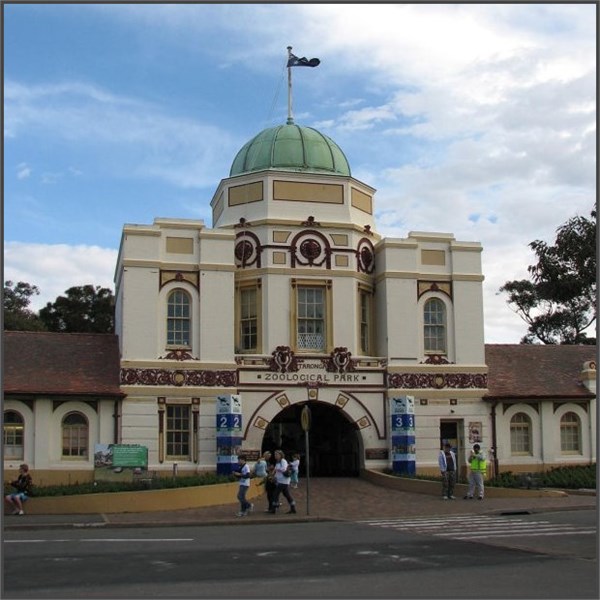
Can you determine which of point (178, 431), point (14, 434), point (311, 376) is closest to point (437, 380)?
point (311, 376)

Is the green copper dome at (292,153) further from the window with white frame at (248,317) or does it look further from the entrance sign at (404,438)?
the entrance sign at (404,438)

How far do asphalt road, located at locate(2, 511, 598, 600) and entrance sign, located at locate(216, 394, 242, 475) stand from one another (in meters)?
9.78

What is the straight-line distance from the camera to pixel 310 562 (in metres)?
15.1

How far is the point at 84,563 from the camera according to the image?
1512 centimetres

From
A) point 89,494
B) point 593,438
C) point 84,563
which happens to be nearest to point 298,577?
point 84,563

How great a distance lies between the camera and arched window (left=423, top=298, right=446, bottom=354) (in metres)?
34.8

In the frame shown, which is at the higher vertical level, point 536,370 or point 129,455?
point 536,370

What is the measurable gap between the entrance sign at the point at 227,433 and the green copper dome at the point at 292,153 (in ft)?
28.8

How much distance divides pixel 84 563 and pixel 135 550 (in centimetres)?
181

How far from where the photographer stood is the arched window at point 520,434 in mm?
35156

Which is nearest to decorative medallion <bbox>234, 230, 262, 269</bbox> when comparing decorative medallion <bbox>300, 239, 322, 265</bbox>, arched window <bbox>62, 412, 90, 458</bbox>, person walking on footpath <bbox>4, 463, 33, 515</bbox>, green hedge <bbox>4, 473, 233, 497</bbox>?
decorative medallion <bbox>300, 239, 322, 265</bbox>

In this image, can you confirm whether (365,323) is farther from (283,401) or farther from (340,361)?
(283,401)

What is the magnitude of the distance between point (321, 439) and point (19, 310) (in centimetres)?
2923

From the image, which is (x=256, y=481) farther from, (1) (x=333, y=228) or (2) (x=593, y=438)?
(2) (x=593, y=438)
